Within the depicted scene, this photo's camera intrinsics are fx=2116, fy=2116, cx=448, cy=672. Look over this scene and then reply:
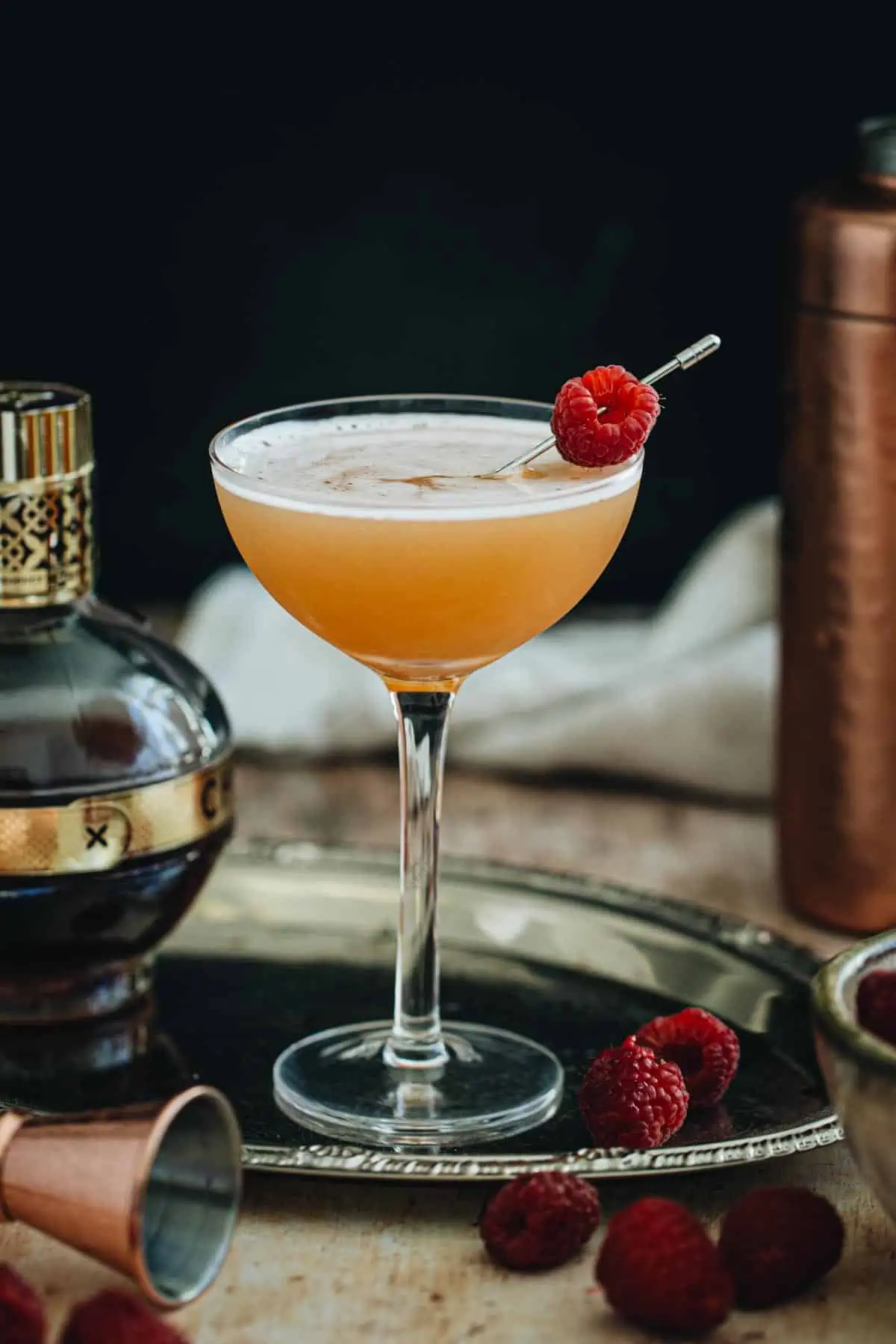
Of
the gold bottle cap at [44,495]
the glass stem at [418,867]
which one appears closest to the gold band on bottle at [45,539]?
the gold bottle cap at [44,495]

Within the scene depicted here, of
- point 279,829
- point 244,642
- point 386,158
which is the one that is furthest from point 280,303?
point 279,829

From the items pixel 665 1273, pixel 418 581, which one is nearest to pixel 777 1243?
pixel 665 1273

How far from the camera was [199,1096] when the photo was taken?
1.10 metres

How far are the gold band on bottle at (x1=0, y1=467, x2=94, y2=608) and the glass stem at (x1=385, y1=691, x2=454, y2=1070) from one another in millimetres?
242

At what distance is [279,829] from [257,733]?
214mm

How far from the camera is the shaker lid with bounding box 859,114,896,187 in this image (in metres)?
1.68

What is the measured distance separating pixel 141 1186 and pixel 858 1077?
0.36 metres

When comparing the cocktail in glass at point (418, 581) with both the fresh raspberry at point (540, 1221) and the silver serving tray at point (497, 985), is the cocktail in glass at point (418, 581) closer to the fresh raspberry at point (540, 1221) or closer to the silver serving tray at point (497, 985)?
the silver serving tray at point (497, 985)

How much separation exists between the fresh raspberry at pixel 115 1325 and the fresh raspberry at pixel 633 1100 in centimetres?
35

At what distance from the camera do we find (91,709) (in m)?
1.43

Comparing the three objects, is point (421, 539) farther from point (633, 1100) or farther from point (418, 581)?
point (633, 1100)

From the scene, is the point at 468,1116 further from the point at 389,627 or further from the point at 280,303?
the point at 280,303

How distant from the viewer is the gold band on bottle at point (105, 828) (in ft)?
4.58

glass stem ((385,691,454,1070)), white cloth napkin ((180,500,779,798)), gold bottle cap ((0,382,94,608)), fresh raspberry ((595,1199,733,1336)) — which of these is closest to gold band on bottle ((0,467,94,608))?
gold bottle cap ((0,382,94,608))
